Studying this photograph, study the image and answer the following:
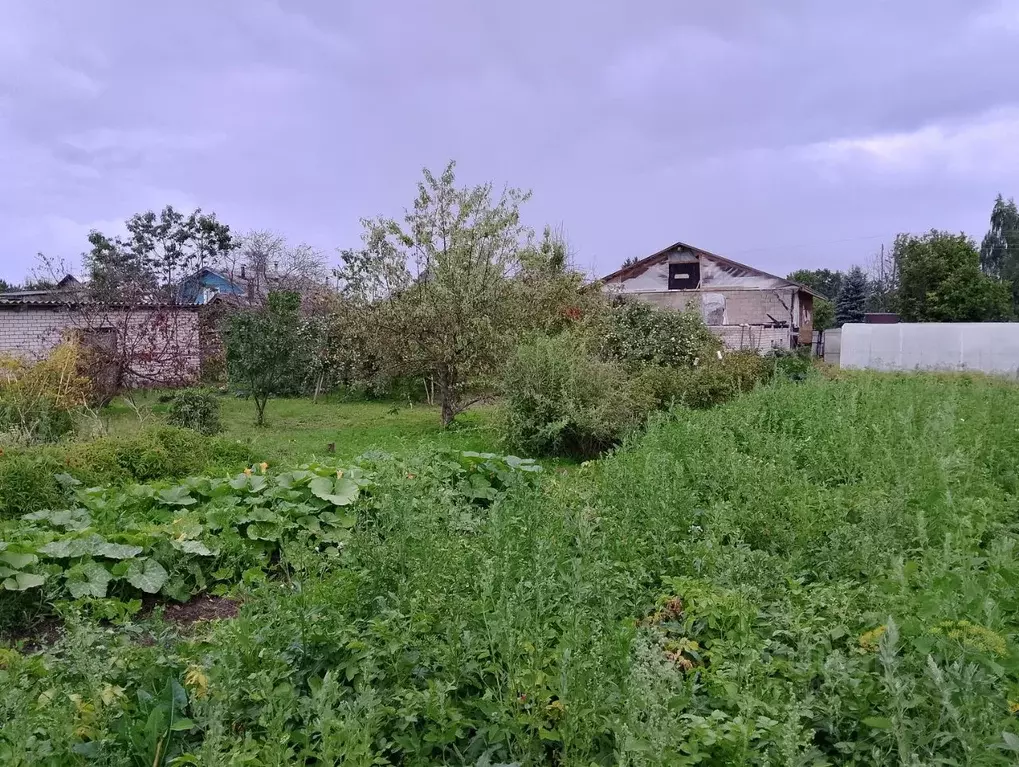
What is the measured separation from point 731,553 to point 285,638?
6.13 feet

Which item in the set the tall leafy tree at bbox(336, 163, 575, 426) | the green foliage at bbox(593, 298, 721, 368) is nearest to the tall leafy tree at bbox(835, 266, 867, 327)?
the green foliage at bbox(593, 298, 721, 368)

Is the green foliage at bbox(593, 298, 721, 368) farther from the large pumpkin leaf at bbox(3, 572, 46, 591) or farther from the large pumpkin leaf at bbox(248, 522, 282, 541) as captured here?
the large pumpkin leaf at bbox(3, 572, 46, 591)

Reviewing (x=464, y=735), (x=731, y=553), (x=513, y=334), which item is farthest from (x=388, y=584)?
(x=513, y=334)

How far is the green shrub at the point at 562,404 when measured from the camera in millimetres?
8844

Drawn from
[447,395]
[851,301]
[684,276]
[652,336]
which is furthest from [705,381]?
[851,301]

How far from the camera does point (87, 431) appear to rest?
8.03 meters

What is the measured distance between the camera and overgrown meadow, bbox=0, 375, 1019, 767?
5.81ft

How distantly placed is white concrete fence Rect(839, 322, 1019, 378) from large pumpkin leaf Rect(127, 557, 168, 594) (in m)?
20.3

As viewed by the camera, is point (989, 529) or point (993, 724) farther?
point (989, 529)

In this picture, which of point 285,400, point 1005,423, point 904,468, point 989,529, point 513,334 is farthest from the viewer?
point 285,400

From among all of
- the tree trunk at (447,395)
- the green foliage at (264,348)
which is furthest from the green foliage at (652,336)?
the green foliage at (264,348)

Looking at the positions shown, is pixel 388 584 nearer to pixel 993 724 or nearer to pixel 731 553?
pixel 731 553

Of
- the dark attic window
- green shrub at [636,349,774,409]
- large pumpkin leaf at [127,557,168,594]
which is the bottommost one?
large pumpkin leaf at [127,557,168,594]

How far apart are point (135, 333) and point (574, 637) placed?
15794 mm
